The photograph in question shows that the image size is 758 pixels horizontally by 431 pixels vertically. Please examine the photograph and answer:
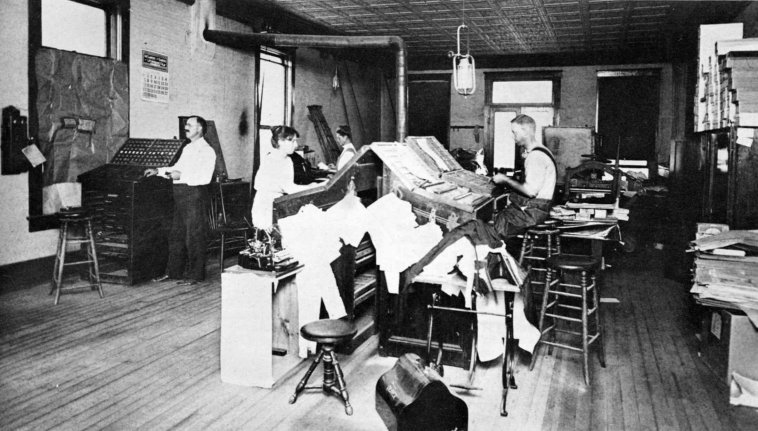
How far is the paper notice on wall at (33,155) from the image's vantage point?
5867mm

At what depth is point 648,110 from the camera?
11945mm

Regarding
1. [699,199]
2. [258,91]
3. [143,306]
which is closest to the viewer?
[143,306]

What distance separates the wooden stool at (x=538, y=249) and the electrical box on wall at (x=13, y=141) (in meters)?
4.86

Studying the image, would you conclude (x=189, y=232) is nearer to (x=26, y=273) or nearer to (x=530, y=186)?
(x=26, y=273)

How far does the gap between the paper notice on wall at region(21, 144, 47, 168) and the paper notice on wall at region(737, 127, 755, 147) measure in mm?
6343

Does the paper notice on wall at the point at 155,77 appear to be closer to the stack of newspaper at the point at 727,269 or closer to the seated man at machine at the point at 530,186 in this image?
the seated man at machine at the point at 530,186

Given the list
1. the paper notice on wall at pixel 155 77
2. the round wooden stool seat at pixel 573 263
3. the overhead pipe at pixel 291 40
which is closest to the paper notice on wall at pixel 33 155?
the paper notice on wall at pixel 155 77

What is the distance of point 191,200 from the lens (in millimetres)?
6359

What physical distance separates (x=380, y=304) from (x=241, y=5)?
5.78m

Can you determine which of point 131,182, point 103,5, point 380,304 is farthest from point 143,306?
point 103,5

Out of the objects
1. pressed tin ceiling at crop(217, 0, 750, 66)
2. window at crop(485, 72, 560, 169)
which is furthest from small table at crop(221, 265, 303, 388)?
window at crop(485, 72, 560, 169)

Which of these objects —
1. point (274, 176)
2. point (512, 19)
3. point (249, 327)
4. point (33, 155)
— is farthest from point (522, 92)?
point (249, 327)

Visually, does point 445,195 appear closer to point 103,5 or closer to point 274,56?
point 103,5

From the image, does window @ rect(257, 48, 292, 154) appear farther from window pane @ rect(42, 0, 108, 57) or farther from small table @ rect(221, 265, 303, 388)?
small table @ rect(221, 265, 303, 388)
